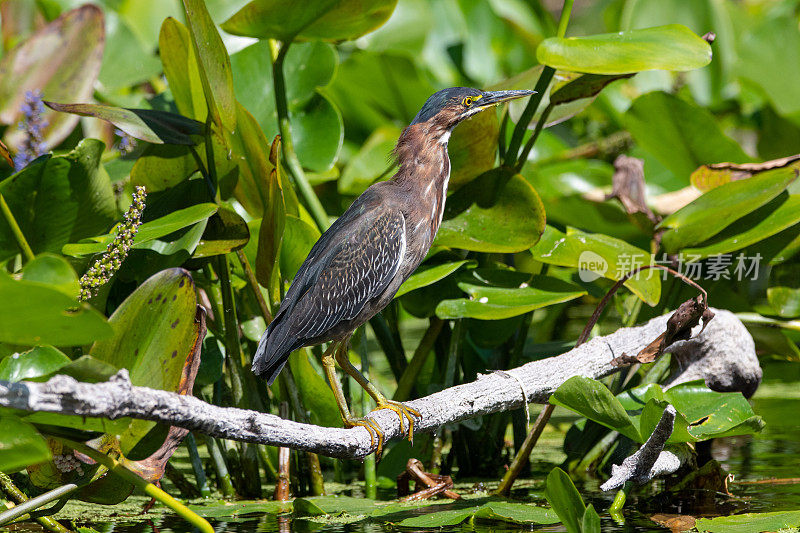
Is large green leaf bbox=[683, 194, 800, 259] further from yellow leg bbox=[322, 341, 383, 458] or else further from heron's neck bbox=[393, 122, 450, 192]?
yellow leg bbox=[322, 341, 383, 458]

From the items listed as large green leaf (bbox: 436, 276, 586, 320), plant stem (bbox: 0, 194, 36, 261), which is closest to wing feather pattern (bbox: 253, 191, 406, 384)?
large green leaf (bbox: 436, 276, 586, 320)

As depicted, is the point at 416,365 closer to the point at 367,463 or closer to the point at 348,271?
the point at 367,463

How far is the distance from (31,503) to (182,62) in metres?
1.33

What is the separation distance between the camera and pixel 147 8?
15.3 feet

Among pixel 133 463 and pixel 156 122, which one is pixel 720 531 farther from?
pixel 156 122

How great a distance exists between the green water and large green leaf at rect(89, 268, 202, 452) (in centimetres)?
52

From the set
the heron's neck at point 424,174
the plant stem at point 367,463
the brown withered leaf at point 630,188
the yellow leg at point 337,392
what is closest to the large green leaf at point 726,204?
the brown withered leaf at point 630,188

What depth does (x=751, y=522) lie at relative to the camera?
202 cm

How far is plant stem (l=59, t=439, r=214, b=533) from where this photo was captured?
1.74 meters

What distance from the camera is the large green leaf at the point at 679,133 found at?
319cm

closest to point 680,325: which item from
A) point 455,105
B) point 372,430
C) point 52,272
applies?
point 372,430

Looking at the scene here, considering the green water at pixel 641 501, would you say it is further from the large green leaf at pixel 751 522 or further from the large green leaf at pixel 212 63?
the large green leaf at pixel 212 63

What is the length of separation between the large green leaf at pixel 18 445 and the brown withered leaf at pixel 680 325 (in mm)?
1518

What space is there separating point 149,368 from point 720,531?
142 cm
